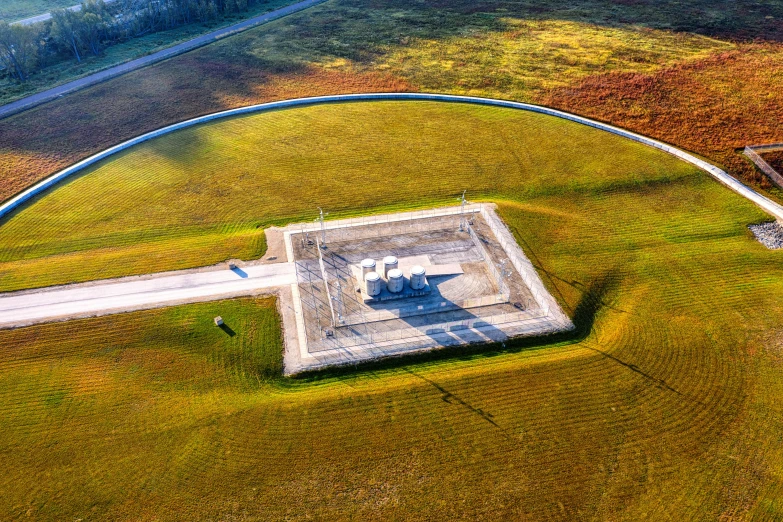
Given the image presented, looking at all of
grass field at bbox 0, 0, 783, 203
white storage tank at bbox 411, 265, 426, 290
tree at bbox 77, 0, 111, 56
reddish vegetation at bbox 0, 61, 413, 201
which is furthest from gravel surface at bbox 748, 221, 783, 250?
tree at bbox 77, 0, 111, 56

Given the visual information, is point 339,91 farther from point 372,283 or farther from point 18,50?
point 18,50

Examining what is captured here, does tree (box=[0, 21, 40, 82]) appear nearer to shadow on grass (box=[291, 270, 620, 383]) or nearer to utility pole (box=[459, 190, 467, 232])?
utility pole (box=[459, 190, 467, 232])

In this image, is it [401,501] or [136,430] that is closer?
[401,501]

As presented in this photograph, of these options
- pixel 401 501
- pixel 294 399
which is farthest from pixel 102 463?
pixel 401 501

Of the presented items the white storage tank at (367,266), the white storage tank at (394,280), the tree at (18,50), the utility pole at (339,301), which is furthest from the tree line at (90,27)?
the white storage tank at (394,280)

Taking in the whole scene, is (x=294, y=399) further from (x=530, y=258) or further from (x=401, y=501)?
(x=530, y=258)

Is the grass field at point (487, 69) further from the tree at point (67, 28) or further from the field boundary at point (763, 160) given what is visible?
the tree at point (67, 28)

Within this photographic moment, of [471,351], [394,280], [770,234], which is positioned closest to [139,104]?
[394,280]
